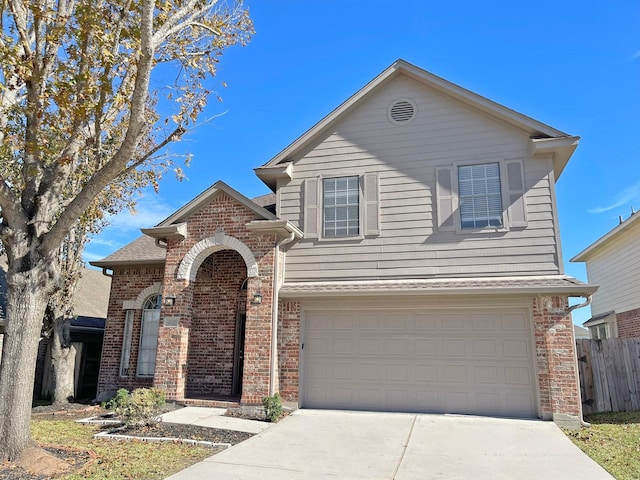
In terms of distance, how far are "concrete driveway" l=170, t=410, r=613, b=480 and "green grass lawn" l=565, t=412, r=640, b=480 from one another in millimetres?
277

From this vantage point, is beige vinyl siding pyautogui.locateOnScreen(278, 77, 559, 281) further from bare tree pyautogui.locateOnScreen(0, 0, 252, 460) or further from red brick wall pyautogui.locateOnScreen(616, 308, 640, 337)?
red brick wall pyautogui.locateOnScreen(616, 308, 640, 337)

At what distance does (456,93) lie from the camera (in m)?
11.0

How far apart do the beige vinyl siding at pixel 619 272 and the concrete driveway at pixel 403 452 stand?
862 cm

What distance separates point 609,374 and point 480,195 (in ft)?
16.3

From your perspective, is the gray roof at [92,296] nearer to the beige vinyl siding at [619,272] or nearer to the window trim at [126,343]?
the window trim at [126,343]

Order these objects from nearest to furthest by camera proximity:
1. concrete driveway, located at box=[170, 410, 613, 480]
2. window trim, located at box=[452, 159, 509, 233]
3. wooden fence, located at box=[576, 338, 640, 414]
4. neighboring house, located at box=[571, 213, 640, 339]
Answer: concrete driveway, located at box=[170, 410, 613, 480] → window trim, located at box=[452, 159, 509, 233] → wooden fence, located at box=[576, 338, 640, 414] → neighboring house, located at box=[571, 213, 640, 339]

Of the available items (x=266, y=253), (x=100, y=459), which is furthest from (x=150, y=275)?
(x=100, y=459)

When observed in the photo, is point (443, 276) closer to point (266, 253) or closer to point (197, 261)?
point (266, 253)

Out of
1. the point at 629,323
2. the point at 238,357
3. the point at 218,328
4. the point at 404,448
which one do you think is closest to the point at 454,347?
the point at 404,448

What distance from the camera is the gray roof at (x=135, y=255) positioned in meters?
12.8

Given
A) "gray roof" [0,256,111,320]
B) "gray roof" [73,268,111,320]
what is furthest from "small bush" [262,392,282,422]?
"gray roof" [73,268,111,320]

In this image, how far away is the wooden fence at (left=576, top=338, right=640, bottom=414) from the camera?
Answer: 34.8ft

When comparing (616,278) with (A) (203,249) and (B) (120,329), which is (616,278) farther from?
(B) (120,329)

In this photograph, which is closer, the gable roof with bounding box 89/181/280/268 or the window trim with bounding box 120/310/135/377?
the gable roof with bounding box 89/181/280/268
